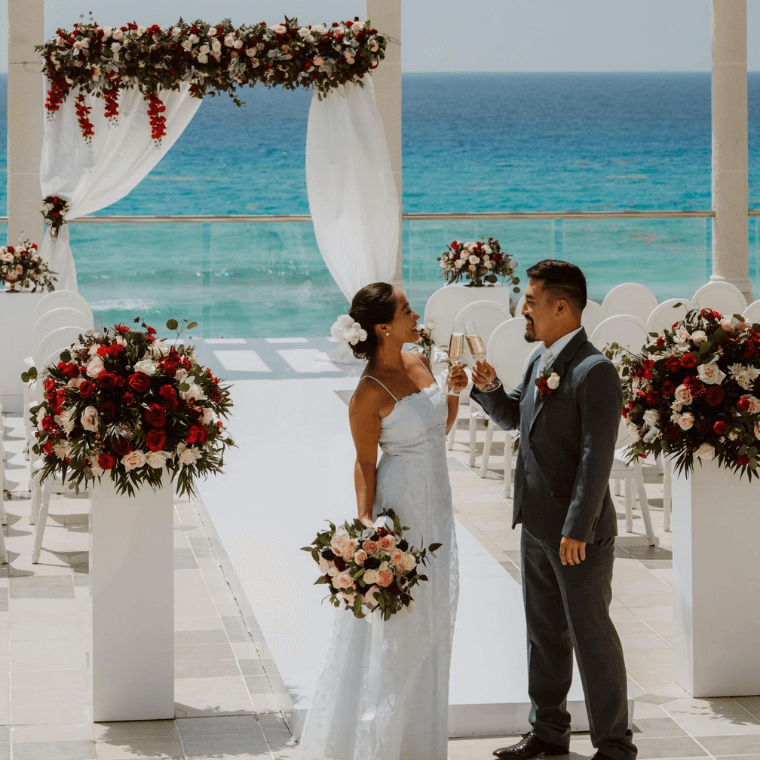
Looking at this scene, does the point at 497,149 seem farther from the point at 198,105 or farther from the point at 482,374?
the point at 482,374

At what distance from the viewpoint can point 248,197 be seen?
4122cm

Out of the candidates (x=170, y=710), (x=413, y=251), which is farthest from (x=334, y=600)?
(x=413, y=251)

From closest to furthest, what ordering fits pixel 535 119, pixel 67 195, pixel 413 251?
1. pixel 67 195
2. pixel 413 251
3. pixel 535 119

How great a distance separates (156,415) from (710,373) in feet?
5.73

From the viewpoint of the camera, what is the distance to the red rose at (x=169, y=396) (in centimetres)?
388

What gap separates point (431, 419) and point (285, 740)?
1.17 m

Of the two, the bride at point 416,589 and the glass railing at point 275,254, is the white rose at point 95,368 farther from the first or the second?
the glass railing at point 275,254

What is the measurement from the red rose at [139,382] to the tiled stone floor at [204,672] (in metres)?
1.08

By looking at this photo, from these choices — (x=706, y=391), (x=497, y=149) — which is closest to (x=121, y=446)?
(x=706, y=391)

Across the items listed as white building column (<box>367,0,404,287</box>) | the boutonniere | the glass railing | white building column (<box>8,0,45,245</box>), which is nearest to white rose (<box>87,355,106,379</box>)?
the boutonniere

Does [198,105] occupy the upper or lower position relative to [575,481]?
upper

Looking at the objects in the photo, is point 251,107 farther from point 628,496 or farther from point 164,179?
point 628,496

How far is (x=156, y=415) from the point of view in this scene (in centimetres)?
384

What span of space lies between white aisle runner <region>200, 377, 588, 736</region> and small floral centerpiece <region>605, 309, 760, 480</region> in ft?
2.88
